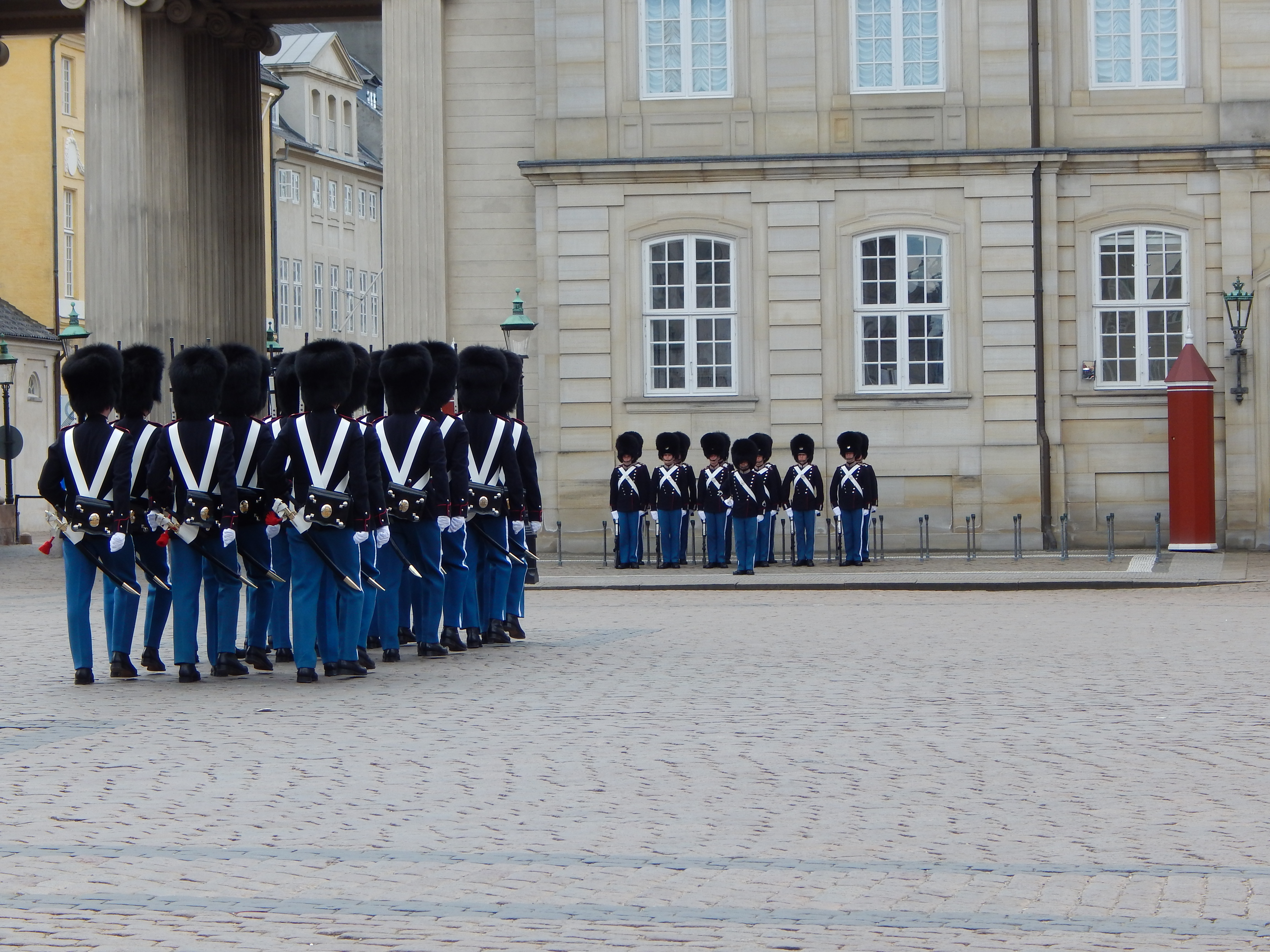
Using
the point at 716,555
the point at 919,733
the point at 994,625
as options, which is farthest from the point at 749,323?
the point at 919,733

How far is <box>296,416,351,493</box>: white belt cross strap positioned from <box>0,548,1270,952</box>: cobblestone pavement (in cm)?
112

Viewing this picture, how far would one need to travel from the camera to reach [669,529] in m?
25.9

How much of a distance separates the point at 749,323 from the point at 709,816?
20392 millimetres

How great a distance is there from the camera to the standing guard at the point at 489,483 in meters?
14.7

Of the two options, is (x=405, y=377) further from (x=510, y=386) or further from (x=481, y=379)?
(x=510, y=386)

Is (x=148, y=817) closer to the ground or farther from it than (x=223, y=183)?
closer to the ground

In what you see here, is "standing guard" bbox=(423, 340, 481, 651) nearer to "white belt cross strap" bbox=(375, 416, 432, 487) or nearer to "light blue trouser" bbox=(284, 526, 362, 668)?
"white belt cross strap" bbox=(375, 416, 432, 487)

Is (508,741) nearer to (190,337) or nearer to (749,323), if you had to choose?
(749,323)

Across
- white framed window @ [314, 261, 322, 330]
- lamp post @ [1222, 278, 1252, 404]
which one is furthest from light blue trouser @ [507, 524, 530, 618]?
white framed window @ [314, 261, 322, 330]

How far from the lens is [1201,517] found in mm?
26406

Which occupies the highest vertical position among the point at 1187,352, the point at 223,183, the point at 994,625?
the point at 223,183

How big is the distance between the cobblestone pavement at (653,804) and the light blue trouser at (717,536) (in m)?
11.5

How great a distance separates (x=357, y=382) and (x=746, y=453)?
12.6m

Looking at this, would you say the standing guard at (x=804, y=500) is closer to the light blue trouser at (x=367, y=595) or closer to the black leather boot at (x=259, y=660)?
the light blue trouser at (x=367, y=595)
